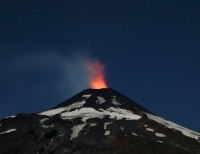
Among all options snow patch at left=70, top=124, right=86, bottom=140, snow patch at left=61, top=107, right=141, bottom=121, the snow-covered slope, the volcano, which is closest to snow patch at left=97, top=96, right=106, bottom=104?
the snow-covered slope

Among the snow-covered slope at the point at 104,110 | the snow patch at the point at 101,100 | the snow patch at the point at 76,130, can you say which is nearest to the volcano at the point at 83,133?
the snow patch at the point at 76,130

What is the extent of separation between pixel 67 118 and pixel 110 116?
1962 cm

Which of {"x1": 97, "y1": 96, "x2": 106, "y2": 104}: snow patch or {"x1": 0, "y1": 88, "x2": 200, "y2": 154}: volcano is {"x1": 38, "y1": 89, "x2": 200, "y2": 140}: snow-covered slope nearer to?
{"x1": 97, "y1": 96, "x2": 106, "y2": 104}: snow patch

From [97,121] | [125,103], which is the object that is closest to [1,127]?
[97,121]

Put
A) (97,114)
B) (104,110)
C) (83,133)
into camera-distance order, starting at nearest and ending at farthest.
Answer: (83,133), (97,114), (104,110)

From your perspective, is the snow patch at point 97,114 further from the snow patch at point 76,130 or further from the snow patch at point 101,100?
the snow patch at point 101,100

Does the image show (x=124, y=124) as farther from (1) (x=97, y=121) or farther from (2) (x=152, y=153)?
(2) (x=152, y=153)

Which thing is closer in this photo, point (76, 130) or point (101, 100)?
point (76, 130)

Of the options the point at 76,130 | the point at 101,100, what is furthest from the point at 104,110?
the point at 76,130

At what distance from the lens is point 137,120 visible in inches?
5541

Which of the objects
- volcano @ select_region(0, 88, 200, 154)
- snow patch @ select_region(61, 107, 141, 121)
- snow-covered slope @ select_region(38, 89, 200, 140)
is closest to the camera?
volcano @ select_region(0, 88, 200, 154)

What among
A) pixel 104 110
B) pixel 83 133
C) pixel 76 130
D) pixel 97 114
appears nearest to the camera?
pixel 83 133

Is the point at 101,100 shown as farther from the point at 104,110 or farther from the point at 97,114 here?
the point at 97,114

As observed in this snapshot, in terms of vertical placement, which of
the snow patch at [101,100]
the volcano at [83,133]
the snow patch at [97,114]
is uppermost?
the snow patch at [101,100]
